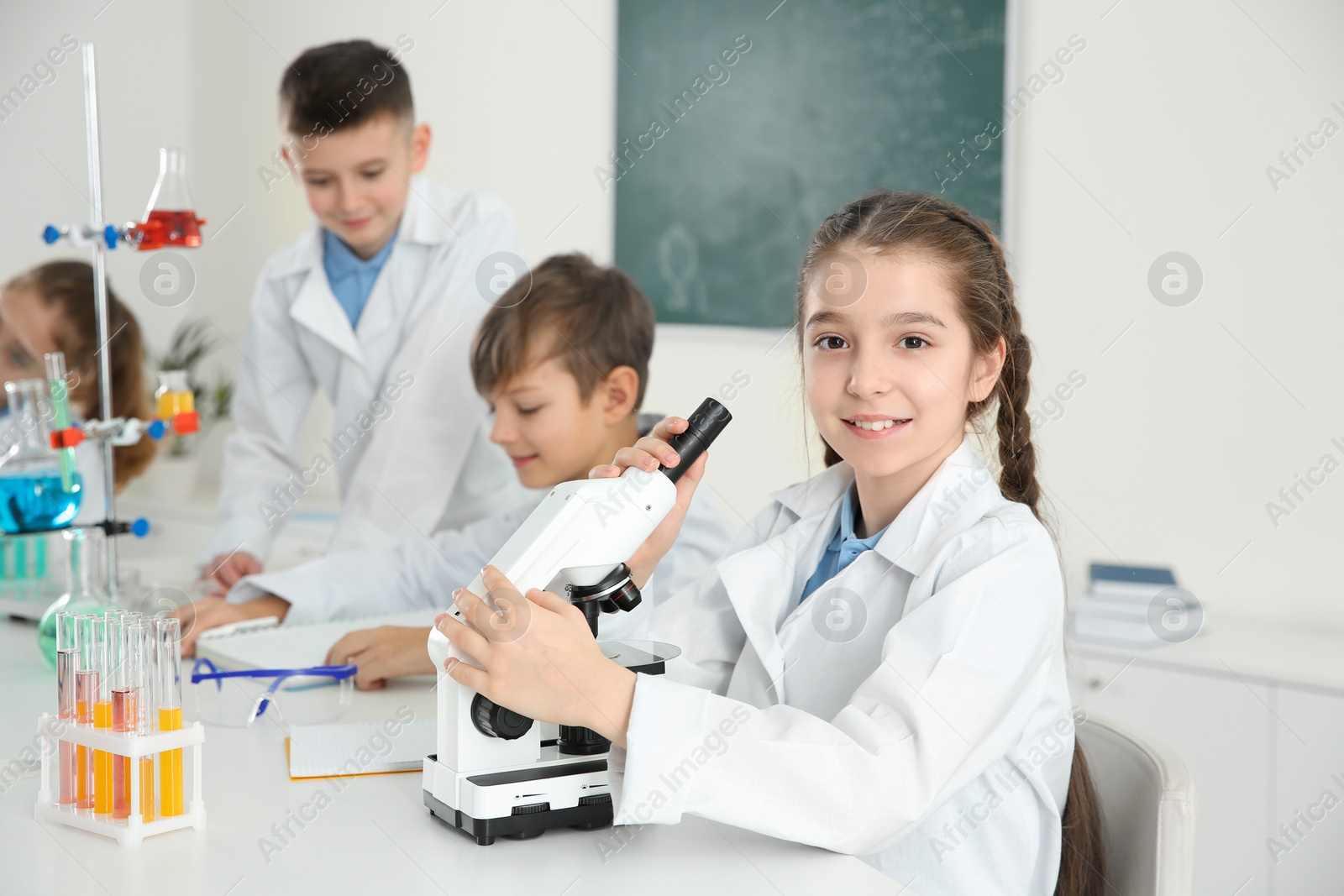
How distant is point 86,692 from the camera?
93 cm

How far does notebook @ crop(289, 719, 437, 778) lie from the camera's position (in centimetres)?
103

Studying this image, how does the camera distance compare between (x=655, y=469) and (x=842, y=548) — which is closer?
(x=655, y=469)

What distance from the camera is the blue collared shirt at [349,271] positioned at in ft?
7.58

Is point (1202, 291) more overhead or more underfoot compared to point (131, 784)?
more overhead

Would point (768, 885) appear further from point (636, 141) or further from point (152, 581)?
point (636, 141)

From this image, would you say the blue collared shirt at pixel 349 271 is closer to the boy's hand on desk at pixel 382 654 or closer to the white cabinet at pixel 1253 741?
the boy's hand on desk at pixel 382 654

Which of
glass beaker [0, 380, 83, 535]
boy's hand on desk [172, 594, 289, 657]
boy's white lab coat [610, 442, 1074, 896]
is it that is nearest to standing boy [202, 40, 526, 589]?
boy's hand on desk [172, 594, 289, 657]

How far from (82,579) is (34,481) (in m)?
0.17

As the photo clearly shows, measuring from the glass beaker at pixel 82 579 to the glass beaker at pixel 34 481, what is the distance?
7cm

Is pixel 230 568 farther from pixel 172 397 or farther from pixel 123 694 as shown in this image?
pixel 123 694

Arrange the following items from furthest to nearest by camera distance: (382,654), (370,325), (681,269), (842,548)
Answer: (681,269), (370,325), (382,654), (842,548)

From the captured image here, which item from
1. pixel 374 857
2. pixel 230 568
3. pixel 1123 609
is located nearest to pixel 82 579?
pixel 230 568

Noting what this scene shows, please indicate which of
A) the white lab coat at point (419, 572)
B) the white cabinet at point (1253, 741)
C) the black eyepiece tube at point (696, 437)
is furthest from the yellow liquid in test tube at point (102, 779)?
the white cabinet at point (1253, 741)

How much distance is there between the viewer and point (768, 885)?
809 millimetres
